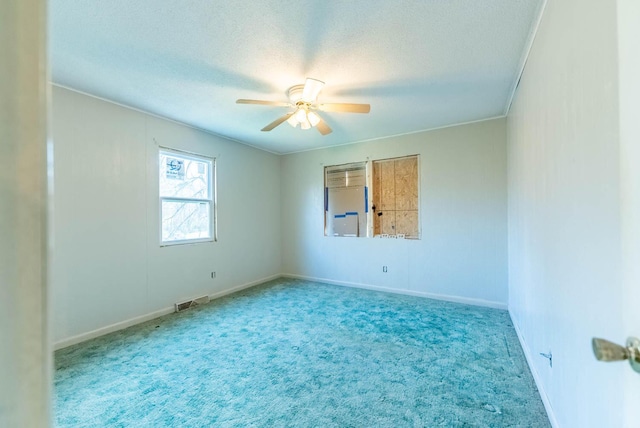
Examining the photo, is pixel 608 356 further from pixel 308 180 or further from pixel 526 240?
pixel 308 180

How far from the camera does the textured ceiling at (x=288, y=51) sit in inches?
70.2

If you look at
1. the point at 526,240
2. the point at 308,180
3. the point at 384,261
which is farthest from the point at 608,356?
the point at 308,180

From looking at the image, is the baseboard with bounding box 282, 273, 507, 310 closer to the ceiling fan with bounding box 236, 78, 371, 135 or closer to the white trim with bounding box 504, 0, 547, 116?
the white trim with bounding box 504, 0, 547, 116

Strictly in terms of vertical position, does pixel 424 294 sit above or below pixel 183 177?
below

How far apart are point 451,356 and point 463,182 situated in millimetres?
2401

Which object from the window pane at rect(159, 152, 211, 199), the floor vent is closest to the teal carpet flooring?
the floor vent

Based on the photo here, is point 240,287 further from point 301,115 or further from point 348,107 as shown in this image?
point 348,107

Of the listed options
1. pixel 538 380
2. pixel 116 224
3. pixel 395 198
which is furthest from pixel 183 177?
pixel 538 380

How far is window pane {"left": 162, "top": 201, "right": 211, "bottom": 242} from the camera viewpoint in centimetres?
374

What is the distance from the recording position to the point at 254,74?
2.51 meters

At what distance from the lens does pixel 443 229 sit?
4102 millimetres

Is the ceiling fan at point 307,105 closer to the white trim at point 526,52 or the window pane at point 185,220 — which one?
the white trim at point 526,52

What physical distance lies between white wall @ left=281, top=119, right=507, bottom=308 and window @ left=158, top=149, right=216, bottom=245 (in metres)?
1.89

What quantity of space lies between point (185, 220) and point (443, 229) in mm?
3685
